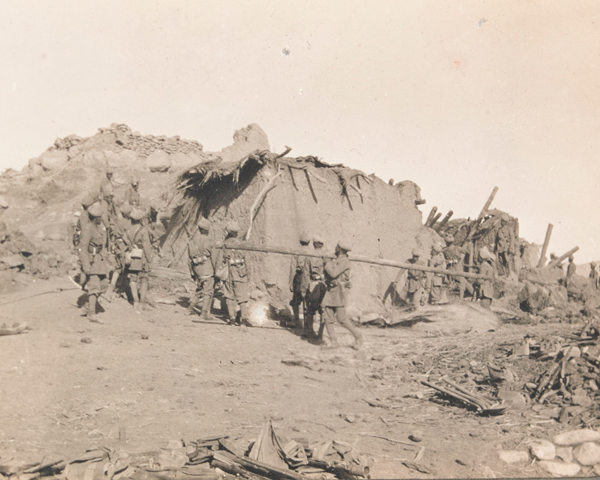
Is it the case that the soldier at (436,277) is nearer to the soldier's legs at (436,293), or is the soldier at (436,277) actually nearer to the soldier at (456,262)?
the soldier's legs at (436,293)

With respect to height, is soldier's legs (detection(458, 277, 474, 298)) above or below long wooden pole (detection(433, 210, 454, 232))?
below

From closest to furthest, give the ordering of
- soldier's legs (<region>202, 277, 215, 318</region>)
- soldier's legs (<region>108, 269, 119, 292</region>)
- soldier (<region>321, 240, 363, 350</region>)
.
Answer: soldier (<region>321, 240, 363, 350</region>)
soldier's legs (<region>202, 277, 215, 318</region>)
soldier's legs (<region>108, 269, 119, 292</region>)

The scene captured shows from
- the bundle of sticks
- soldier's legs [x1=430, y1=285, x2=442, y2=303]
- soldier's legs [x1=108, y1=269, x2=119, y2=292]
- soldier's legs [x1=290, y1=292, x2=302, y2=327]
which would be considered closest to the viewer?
the bundle of sticks

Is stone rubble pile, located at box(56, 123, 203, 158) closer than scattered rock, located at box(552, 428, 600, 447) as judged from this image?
No

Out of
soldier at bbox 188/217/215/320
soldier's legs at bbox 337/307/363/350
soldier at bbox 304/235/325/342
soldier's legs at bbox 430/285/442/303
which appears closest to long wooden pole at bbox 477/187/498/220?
soldier's legs at bbox 430/285/442/303

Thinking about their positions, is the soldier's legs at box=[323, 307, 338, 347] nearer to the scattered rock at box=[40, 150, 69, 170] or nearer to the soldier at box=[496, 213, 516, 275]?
the soldier at box=[496, 213, 516, 275]

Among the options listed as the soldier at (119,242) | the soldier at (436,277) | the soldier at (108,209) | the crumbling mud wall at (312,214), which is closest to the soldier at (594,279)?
the soldier at (436,277)
